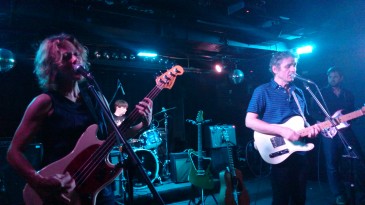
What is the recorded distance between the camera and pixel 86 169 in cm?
210

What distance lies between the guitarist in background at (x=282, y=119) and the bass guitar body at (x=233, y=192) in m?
1.73

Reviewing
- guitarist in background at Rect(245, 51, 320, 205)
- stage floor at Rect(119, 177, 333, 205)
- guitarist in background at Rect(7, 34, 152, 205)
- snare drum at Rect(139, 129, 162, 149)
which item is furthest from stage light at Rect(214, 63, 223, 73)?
guitarist in background at Rect(7, 34, 152, 205)

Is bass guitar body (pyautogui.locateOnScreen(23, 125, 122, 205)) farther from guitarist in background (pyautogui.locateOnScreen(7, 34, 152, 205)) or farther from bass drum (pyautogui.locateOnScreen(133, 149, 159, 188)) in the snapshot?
bass drum (pyautogui.locateOnScreen(133, 149, 159, 188))

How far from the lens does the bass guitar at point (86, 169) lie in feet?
6.73

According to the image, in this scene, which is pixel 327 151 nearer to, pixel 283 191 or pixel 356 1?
pixel 283 191

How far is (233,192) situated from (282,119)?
232 cm

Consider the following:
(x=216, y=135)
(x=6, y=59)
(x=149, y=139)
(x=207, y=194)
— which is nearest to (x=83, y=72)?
(x=6, y=59)

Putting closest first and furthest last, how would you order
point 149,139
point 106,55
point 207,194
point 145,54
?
point 207,194 < point 106,55 < point 149,139 < point 145,54

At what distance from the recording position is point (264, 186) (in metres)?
8.12

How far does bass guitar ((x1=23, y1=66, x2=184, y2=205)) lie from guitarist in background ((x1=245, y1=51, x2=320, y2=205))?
1.87 m

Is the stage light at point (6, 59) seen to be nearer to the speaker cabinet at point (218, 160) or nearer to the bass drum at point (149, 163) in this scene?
the bass drum at point (149, 163)

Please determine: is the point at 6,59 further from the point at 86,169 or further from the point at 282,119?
the point at 282,119

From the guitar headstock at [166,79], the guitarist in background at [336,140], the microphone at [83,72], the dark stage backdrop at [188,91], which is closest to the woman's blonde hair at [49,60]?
the microphone at [83,72]

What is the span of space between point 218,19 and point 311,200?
4806mm
